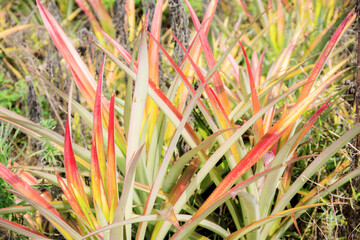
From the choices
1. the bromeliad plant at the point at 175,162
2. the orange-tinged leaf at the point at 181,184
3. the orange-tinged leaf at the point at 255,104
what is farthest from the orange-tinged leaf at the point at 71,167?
the orange-tinged leaf at the point at 255,104

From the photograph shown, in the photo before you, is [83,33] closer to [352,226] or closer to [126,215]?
[126,215]

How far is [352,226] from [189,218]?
55 cm

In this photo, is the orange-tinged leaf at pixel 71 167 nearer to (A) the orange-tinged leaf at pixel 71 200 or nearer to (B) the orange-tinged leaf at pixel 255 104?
(A) the orange-tinged leaf at pixel 71 200

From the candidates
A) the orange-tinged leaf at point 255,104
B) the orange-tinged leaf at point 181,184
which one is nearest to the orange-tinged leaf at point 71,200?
the orange-tinged leaf at point 181,184

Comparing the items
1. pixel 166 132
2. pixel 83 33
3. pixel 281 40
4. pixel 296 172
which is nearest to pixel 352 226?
pixel 296 172

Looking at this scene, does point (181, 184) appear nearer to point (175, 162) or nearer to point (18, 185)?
point (175, 162)

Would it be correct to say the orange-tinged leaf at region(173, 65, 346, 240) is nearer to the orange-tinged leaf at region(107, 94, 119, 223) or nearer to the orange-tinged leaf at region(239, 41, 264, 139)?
the orange-tinged leaf at region(239, 41, 264, 139)

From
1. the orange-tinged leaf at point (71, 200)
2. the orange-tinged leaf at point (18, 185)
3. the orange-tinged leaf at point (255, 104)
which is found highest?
the orange-tinged leaf at point (18, 185)

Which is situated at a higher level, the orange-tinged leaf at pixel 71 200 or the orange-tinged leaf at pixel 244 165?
the orange-tinged leaf at pixel 71 200

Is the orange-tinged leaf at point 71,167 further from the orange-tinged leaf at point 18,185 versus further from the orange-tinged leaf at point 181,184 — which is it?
the orange-tinged leaf at point 181,184

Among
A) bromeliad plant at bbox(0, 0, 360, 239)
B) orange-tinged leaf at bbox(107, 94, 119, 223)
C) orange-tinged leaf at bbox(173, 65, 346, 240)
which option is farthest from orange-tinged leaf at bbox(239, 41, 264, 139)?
orange-tinged leaf at bbox(107, 94, 119, 223)

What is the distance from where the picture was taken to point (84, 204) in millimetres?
1036

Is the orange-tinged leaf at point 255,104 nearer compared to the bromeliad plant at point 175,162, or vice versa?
the bromeliad plant at point 175,162

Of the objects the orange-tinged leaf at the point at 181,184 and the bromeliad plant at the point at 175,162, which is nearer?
the bromeliad plant at the point at 175,162
